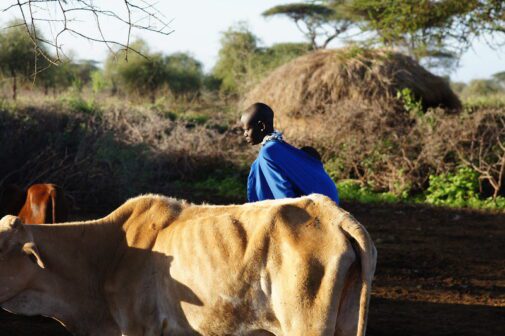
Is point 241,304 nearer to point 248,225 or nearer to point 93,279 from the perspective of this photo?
point 248,225

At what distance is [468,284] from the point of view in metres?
8.55

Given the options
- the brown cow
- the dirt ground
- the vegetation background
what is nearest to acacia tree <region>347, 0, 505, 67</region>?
the vegetation background

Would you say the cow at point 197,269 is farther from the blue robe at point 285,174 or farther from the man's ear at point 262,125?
the man's ear at point 262,125

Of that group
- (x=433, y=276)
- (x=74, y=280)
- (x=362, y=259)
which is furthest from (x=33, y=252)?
(x=433, y=276)

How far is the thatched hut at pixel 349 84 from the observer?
1688cm

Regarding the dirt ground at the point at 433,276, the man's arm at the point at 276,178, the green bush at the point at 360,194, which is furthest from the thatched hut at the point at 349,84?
the man's arm at the point at 276,178

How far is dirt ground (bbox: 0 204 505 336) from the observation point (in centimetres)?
696

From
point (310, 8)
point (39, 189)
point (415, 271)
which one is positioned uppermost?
point (310, 8)

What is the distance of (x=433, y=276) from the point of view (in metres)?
8.92

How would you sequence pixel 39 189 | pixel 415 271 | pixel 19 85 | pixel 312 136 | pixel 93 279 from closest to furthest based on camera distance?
pixel 93 279, pixel 39 189, pixel 415 271, pixel 312 136, pixel 19 85

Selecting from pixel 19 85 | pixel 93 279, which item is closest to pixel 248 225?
pixel 93 279

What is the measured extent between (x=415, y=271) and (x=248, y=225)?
16.9 feet

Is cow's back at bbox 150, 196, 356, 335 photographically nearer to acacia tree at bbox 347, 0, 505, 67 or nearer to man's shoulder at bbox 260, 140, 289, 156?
man's shoulder at bbox 260, 140, 289, 156

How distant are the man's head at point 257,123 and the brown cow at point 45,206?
3230mm
